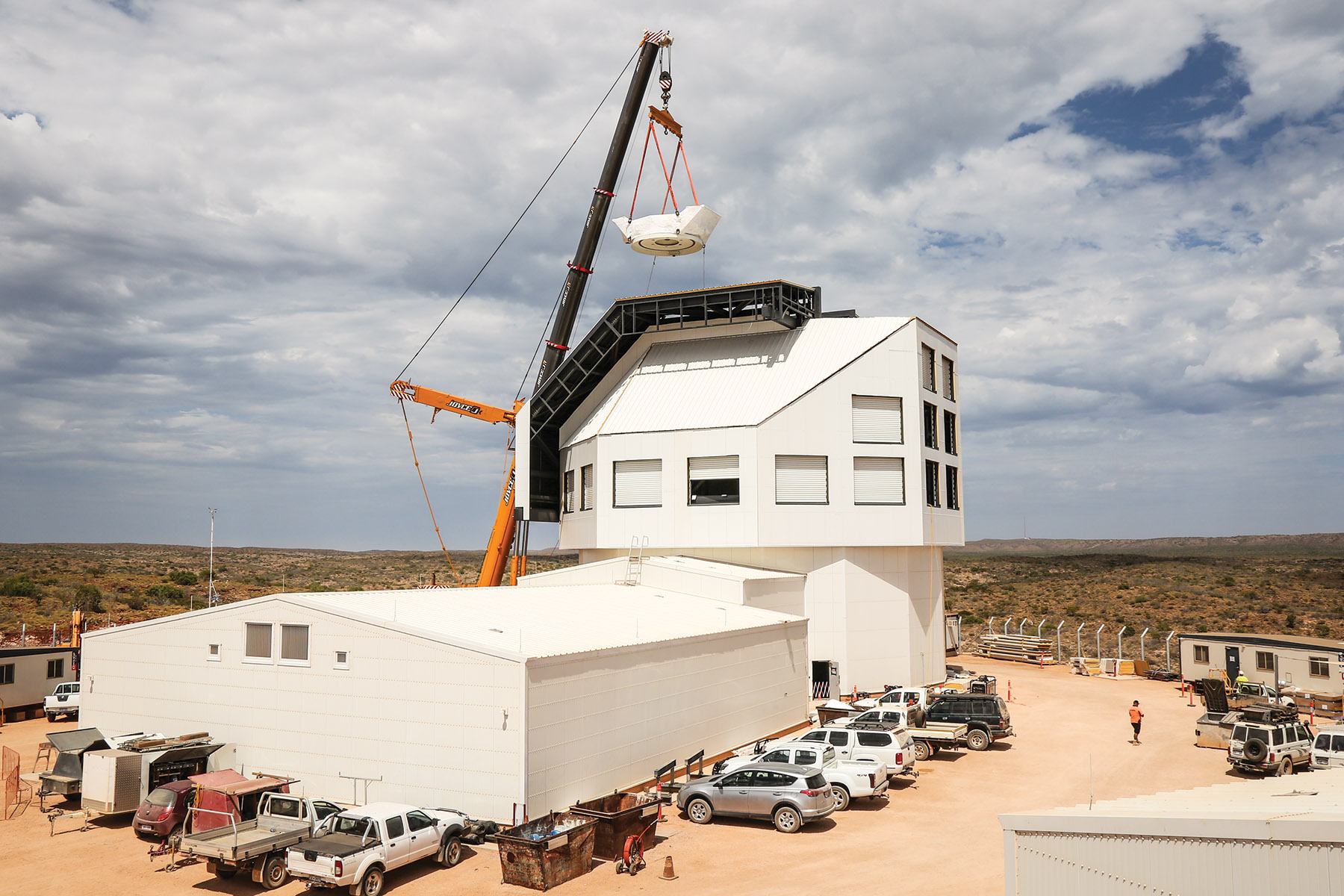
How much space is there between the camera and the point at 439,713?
21609 millimetres

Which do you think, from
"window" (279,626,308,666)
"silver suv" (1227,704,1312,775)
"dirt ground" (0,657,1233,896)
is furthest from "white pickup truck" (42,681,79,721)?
"silver suv" (1227,704,1312,775)

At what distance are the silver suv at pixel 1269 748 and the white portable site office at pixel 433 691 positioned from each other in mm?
16027

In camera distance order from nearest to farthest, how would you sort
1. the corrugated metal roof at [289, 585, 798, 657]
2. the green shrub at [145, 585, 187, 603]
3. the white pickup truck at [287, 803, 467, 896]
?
the white pickup truck at [287, 803, 467, 896]
the corrugated metal roof at [289, 585, 798, 657]
the green shrub at [145, 585, 187, 603]

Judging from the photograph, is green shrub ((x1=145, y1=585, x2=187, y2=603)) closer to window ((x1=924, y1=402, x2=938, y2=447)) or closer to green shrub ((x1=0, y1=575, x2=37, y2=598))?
green shrub ((x1=0, y1=575, x2=37, y2=598))

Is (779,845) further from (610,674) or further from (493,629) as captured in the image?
(493,629)

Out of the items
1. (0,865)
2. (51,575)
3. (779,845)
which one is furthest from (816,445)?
(51,575)

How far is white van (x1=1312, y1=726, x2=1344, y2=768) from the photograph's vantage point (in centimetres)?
2609

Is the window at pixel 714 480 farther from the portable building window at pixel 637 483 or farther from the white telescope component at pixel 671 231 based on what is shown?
the white telescope component at pixel 671 231

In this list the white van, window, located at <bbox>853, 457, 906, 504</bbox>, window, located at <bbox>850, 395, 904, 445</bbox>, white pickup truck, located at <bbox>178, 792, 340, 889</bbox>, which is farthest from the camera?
window, located at <bbox>850, 395, 904, 445</bbox>

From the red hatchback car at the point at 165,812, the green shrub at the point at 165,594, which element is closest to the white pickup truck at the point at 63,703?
the red hatchback car at the point at 165,812

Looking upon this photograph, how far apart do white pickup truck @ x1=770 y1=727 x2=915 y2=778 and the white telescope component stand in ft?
95.2

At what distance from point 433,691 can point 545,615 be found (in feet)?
21.2

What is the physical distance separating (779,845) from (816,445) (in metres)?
25.7

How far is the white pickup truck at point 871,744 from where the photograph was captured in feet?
85.1
